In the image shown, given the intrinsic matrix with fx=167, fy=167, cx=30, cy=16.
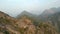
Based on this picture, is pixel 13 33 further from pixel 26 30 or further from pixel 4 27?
pixel 26 30

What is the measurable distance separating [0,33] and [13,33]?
15.6m

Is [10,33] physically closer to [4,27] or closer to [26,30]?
[4,27]

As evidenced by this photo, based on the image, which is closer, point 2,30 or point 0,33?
point 0,33

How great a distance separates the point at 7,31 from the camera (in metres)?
137

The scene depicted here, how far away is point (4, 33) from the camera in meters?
130

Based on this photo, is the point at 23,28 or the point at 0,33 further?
the point at 23,28

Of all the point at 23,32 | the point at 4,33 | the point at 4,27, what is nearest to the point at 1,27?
the point at 4,27

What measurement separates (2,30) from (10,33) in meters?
7.24

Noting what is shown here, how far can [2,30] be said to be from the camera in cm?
13538

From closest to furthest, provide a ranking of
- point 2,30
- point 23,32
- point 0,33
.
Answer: point 0,33 → point 2,30 → point 23,32

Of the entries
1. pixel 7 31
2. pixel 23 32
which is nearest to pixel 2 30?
pixel 7 31

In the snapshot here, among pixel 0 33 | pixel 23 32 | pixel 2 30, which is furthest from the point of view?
pixel 23 32

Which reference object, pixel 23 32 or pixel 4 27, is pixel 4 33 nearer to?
pixel 4 27

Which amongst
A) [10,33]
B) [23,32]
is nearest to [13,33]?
[10,33]
